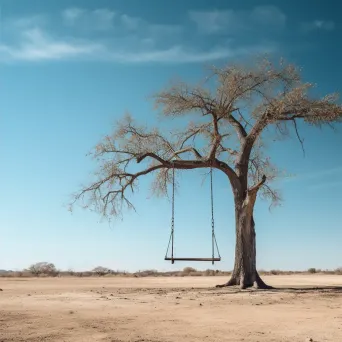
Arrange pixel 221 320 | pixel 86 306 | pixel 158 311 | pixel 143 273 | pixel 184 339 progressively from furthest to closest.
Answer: pixel 143 273 < pixel 86 306 < pixel 158 311 < pixel 221 320 < pixel 184 339

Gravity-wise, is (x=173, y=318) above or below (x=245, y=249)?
below

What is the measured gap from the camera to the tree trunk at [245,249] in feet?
66.6

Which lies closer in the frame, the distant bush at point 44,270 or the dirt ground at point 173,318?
the dirt ground at point 173,318

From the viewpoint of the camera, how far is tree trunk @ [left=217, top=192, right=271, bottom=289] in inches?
799

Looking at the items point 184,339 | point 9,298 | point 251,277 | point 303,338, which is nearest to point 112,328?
point 184,339

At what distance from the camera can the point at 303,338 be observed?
27.3 ft

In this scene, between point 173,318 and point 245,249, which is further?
point 245,249

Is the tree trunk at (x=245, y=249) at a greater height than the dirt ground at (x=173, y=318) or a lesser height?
greater

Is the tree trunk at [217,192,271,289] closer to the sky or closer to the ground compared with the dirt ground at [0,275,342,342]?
closer to the sky

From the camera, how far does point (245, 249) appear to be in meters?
20.7

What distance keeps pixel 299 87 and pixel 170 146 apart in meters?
6.29

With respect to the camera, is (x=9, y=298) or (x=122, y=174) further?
(x=122, y=174)

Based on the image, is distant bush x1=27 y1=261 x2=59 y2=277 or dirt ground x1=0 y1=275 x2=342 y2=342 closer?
dirt ground x1=0 y1=275 x2=342 y2=342

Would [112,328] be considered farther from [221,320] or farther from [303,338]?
[303,338]
